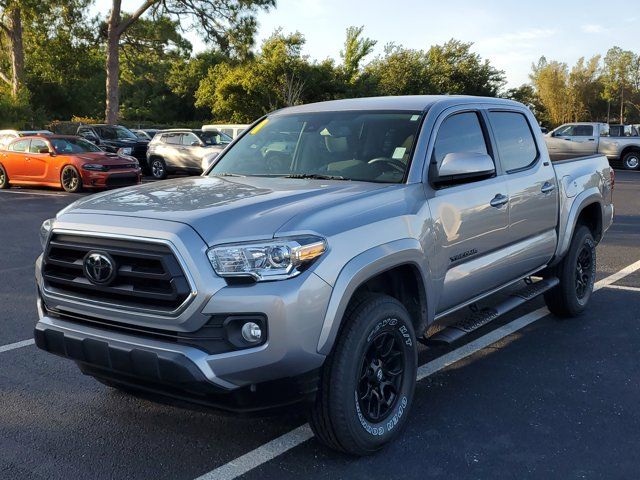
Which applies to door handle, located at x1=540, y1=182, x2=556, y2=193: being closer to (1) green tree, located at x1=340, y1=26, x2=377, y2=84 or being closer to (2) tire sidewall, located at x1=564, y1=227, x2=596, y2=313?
(2) tire sidewall, located at x1=564, y1=227, x2=596, y2=313

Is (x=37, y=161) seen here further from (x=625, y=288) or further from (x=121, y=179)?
(x=625, y=288)

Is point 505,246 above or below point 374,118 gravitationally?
below

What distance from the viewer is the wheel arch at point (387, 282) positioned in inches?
121

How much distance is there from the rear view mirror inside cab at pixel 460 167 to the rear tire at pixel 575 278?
6.67ft

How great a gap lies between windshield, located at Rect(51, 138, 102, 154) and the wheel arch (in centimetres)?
1570

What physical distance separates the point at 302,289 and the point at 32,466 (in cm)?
168

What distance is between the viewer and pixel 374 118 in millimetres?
4457

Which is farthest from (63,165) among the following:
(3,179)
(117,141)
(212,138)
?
(117,141)

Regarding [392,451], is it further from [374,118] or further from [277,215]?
[374,118]

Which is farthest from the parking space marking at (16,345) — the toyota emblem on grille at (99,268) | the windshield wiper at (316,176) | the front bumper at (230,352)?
the windshield wiper at (316,176)

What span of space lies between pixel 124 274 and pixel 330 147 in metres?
1.81

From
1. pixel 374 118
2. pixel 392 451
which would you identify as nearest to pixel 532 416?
pixel 392 451

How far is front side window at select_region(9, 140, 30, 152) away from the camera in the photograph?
18.4 meters

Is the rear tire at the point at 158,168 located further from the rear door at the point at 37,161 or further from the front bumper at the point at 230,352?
the front bumper at the point at 230,352
